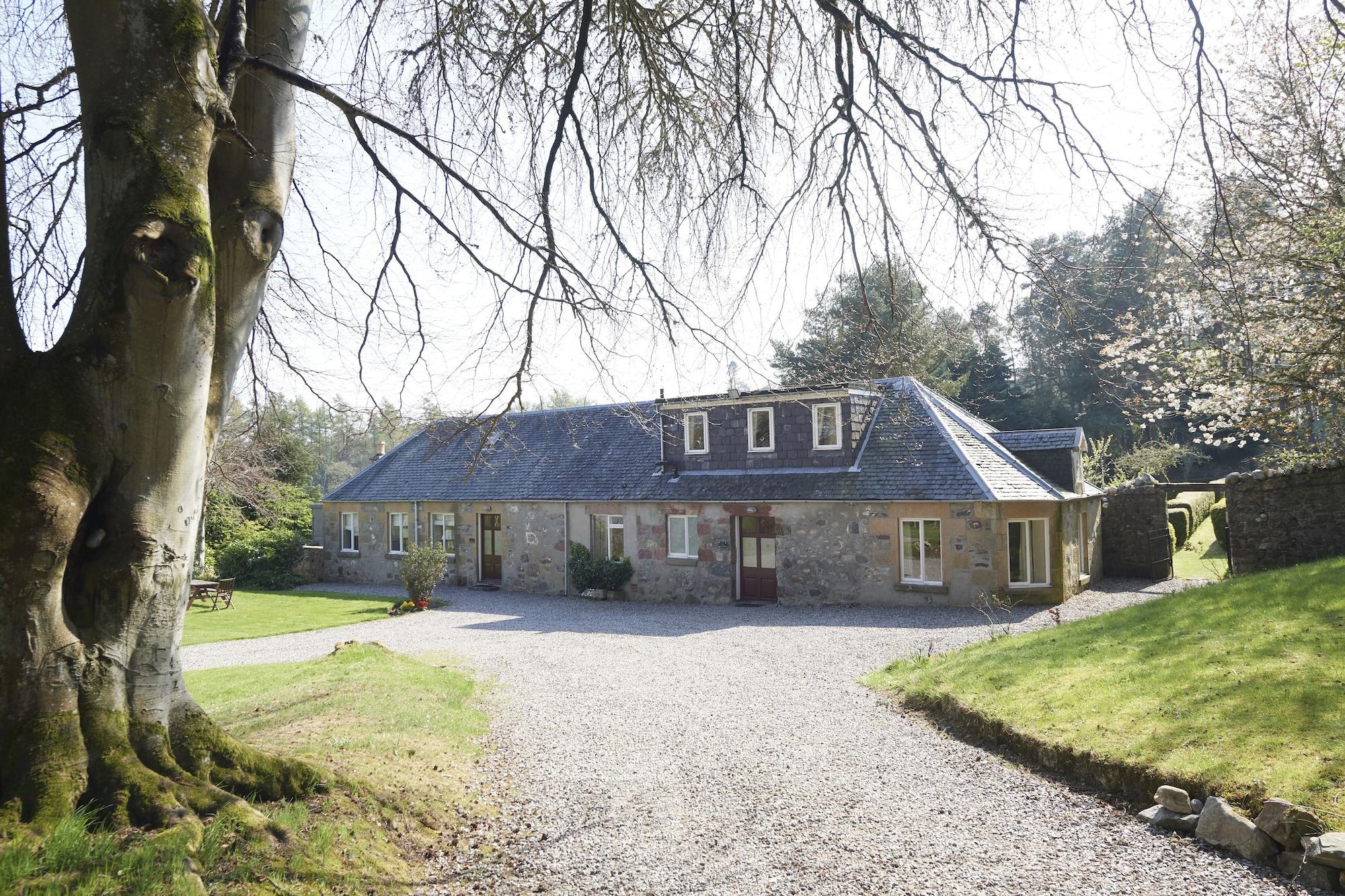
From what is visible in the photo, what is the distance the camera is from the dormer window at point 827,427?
19.9 m

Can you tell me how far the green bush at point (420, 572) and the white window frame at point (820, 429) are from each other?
10821mm

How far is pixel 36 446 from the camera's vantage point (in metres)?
3.97

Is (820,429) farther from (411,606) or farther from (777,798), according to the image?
(777,798)

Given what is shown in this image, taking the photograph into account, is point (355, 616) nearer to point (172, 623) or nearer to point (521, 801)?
point (521, 801)

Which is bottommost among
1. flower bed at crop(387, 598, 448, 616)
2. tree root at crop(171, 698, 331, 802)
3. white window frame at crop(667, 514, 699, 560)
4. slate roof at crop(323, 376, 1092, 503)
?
flower bed at crop(387, 598, 448, 616)

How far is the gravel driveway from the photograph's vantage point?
5.07 metres

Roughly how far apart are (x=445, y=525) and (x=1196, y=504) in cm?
2768

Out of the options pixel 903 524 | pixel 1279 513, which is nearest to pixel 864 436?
pixel 903 524

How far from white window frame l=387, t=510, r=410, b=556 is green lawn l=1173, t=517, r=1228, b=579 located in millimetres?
23595

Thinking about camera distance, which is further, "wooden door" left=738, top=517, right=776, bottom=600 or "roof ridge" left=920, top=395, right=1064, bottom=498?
"wooden door" left=738, top=517, right=776, bottom=600

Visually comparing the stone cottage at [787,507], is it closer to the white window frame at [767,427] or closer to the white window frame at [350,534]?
the white window frame at [767,427]

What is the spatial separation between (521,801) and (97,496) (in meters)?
3.96

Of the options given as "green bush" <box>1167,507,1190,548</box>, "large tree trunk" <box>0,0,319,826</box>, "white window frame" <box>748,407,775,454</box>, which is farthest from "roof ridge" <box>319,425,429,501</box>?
"green bush" <box>1167,507,1190,548</box>

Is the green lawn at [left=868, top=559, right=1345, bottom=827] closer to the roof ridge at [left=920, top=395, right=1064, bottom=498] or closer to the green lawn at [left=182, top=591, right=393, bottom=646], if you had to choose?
the roof ridge at [left=920, top=395, right=1064, bottom=498]
